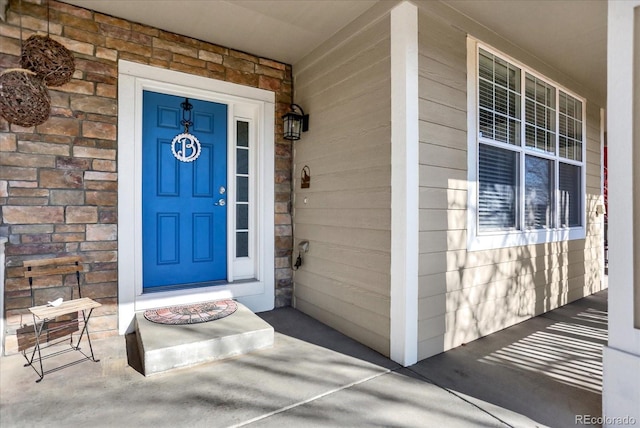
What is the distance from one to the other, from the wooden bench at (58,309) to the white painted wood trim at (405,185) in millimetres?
2097

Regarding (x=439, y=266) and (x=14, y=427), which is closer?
(x=14, y=427)

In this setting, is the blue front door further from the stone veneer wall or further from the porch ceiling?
the porch ceiling

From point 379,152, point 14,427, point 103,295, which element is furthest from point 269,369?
point 379,152

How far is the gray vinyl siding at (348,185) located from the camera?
2592 millimetres

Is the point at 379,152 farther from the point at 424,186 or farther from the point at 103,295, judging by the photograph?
the point at 103,295

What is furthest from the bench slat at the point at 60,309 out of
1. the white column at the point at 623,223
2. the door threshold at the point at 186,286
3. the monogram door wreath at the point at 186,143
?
the white column at the point at 623,223

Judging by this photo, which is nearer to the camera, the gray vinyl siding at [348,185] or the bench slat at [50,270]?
the bench slat at [50,270]

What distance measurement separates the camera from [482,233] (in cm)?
294

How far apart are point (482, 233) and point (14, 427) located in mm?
3292

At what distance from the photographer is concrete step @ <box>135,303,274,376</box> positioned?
2.24 meters

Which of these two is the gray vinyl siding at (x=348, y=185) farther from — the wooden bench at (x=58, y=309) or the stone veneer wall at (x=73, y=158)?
the wooden bench at (x=58, y=309)

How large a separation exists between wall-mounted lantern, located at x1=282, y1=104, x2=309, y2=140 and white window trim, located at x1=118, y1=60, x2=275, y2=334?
203 millimetres

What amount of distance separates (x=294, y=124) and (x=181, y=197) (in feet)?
4.32

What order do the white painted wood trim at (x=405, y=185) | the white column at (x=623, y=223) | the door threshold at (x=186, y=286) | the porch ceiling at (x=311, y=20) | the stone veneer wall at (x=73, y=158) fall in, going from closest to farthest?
the white column at (x=623, y=223) < the white painted wood trim at (x=405, y=185) < the stone veneer wall at (x=73, y=158) < the porch ceiling at (x=311, y=20) < the door threshold at (x=186, y=286)
